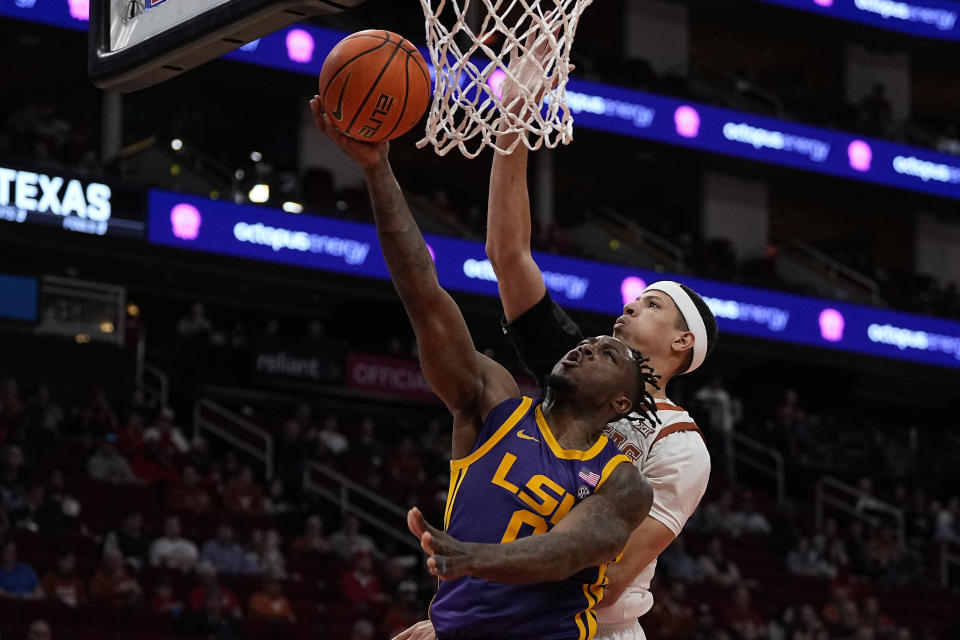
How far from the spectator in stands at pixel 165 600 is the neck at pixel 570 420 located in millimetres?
7290

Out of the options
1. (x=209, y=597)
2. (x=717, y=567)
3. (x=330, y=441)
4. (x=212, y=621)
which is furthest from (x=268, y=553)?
(x=717, y=567)

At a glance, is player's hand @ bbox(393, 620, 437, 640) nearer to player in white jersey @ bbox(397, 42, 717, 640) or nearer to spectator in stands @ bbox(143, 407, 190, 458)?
player in white jersey @ bbox(397, 42, 717, 640)

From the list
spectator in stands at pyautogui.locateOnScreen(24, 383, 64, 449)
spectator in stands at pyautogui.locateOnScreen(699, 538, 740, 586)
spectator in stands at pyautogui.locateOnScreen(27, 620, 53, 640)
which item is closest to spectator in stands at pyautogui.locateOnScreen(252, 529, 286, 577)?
spectator in stands at pyautogui.locateOnScreen(24, 383, 64, 449)

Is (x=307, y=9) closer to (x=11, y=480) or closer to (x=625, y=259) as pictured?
(x=11, y=480)

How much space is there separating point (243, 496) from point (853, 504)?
9724mm

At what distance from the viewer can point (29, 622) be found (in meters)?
9.63

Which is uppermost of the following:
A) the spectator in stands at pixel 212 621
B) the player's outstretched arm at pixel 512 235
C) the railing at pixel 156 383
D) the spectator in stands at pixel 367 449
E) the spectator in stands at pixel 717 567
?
the player's outstretched arm at pixel 512 235

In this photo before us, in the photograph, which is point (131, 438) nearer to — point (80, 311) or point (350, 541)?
point (350, 541)

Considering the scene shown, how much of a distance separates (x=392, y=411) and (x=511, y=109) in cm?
1480

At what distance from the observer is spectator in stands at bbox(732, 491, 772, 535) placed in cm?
1737

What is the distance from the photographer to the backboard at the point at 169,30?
382 cm

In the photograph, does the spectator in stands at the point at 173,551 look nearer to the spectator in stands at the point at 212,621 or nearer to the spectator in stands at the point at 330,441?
the spectator in stands at the point at 212,621

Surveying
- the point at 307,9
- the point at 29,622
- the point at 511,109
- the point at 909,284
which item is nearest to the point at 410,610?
the point at 29,622

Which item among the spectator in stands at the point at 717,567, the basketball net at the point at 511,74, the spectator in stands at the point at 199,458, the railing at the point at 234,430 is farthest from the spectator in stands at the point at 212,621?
the basketball net at the point at 511,74
